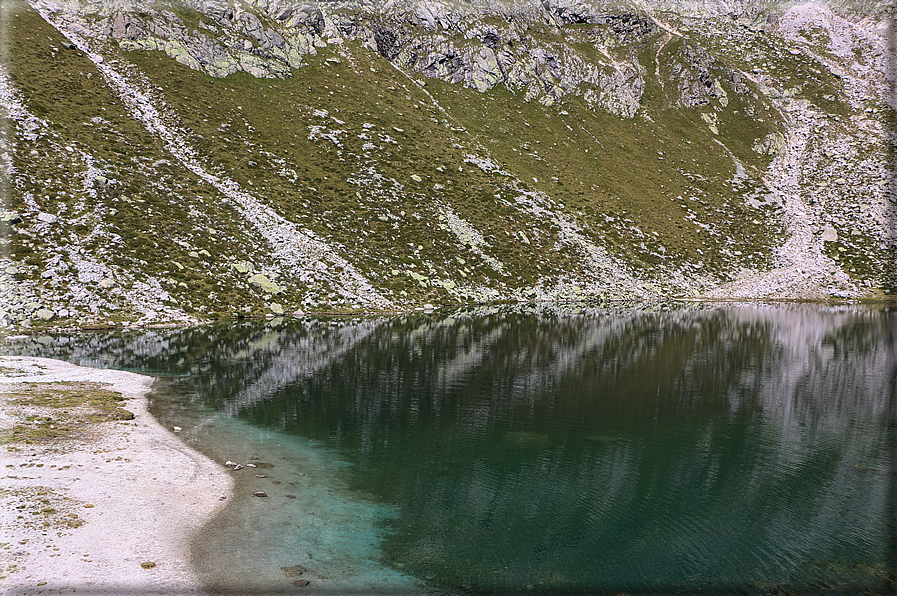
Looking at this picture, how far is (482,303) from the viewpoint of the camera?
286 feet

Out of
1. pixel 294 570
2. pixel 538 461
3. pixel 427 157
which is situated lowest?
pixel 294 570

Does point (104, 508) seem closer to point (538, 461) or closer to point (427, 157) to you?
point (538, 461)

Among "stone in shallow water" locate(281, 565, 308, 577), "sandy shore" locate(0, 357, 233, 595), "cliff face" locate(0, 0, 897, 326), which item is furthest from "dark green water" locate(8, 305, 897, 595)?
"cliff face" locate(0, 0, 897, 326)

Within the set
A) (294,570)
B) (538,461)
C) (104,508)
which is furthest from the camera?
(538,461)

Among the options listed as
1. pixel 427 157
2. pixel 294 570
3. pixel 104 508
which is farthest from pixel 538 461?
pixel 427 157

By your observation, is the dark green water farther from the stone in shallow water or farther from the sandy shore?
the sandy shore

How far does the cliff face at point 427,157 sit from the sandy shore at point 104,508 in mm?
41769

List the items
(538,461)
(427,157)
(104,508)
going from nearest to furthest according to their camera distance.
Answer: (104,508), (538,461), (427,157)

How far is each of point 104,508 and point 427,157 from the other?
95.9 m

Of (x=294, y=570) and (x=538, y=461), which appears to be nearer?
(x=294, y=570)

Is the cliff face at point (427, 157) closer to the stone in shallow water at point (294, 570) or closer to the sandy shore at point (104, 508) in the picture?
the sandy shore at point (104, 508)

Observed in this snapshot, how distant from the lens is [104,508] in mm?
16641

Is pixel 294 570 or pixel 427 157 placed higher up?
pixel 427 157

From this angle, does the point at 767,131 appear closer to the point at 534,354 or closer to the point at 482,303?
the point at 482,303
